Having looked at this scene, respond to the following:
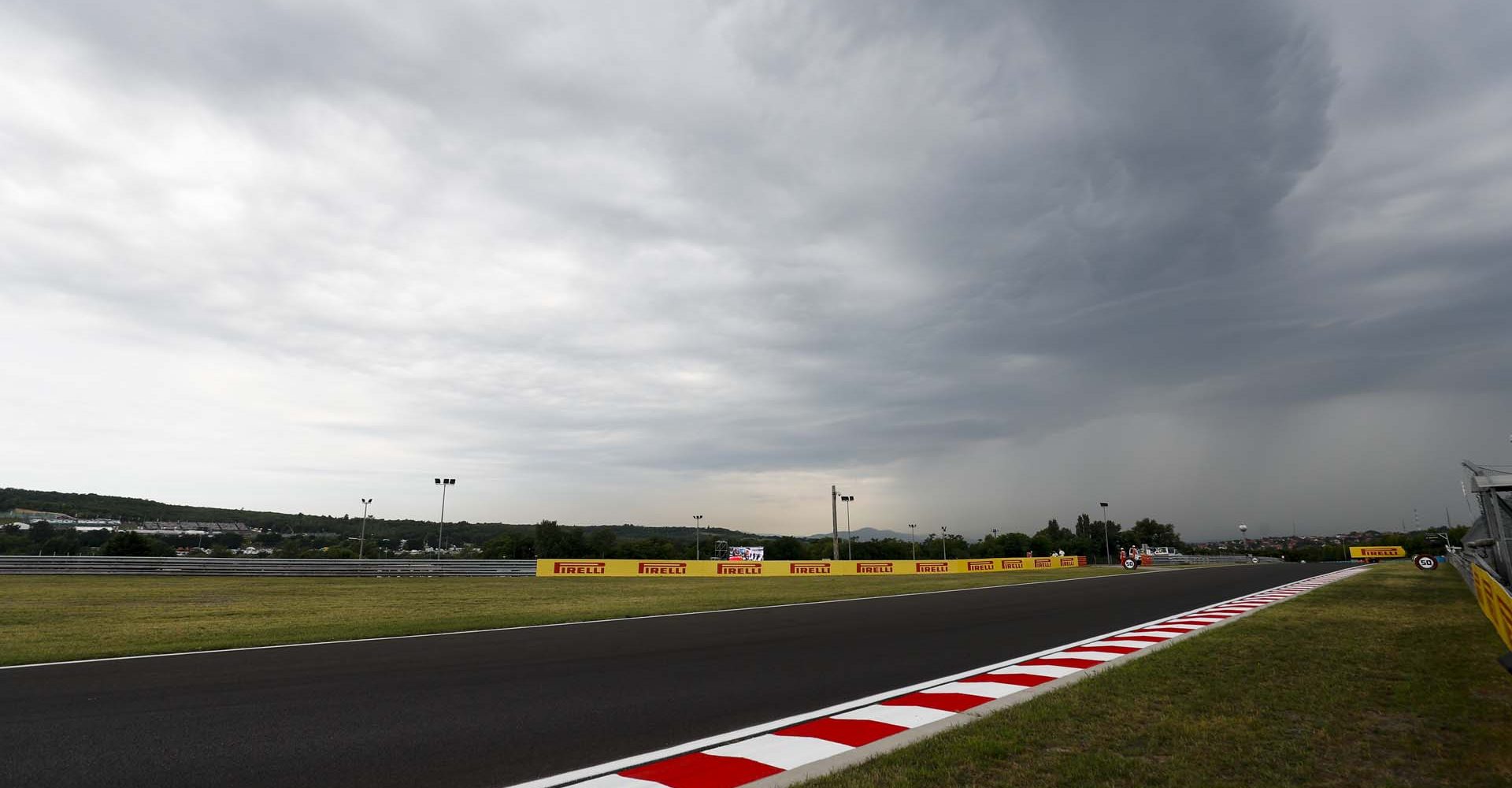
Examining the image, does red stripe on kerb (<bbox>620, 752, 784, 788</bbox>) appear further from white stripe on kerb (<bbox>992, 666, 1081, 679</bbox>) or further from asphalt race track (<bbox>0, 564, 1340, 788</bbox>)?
white stripe on kerb (<bbox>992, 666, 1081, 679</bbox>)

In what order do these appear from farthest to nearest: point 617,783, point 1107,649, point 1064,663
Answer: point 1107,649, point 1064,663, point 617,783

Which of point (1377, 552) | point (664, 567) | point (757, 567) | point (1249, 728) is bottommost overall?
point (1377, 552)

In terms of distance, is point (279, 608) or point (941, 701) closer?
point (941, 701)

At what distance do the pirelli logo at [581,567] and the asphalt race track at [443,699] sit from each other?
108ft

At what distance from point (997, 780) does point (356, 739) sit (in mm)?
5182

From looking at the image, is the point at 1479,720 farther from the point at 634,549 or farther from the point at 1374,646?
the point at 634,549

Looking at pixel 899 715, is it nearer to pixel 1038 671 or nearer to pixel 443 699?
pixel 1038 671

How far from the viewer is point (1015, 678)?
824 cm

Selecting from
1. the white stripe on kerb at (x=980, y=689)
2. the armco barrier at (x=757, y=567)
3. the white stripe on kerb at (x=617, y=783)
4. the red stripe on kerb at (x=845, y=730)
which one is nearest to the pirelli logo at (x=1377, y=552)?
the armco barrier at (x=757, y=567)

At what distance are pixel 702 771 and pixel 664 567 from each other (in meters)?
43.1

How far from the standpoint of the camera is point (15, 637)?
39.4 feet

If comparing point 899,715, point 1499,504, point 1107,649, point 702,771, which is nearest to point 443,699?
point 702,771

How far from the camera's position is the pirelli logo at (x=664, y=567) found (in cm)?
4559

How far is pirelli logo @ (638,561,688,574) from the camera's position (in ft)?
150
